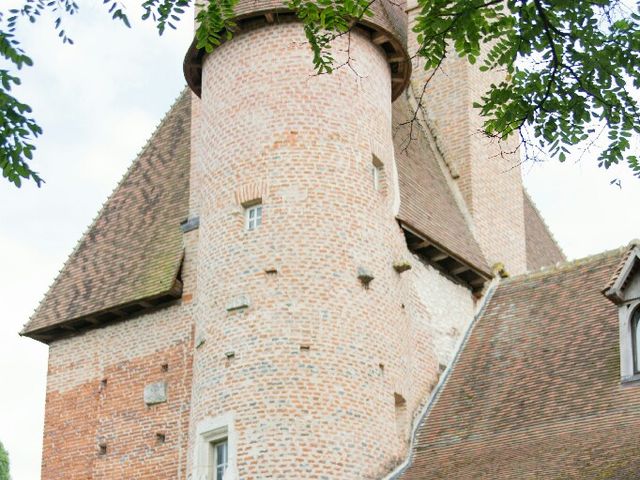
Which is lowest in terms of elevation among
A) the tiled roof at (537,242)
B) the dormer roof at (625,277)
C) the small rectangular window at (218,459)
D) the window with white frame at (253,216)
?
the small rectangular window at (218,459)

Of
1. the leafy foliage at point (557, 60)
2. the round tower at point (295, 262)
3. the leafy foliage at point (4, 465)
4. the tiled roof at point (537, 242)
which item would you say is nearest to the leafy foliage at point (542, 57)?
the leafy foliage at point (557, 60)

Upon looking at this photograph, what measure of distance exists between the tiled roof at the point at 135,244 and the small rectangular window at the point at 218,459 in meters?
3.23

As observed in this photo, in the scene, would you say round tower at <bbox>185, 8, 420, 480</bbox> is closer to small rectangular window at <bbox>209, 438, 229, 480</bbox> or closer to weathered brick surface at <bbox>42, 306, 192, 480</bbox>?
small rectangular window at <bbox>209, 438, 229, 480</bbox>

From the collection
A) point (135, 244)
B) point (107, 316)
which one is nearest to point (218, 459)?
point (107, 316)

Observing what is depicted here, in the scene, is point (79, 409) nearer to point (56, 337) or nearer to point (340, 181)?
point (56, 337)

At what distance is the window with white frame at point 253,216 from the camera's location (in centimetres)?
2059

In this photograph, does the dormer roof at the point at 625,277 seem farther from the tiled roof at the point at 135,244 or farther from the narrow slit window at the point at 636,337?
the tiled roof at the point at 135,244

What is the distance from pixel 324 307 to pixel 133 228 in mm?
5543

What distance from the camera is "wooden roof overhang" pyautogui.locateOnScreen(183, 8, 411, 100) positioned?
70.5 feet

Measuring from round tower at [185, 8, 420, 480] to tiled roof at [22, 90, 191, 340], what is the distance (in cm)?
132

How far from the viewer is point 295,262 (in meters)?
20.0

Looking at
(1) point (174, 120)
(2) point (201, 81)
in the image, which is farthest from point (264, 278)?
(1) point (174, 120)

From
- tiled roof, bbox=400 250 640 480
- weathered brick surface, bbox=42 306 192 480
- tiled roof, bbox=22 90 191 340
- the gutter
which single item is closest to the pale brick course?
the gutter

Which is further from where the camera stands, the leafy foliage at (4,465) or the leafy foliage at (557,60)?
the leafy foliage at (4,465)
